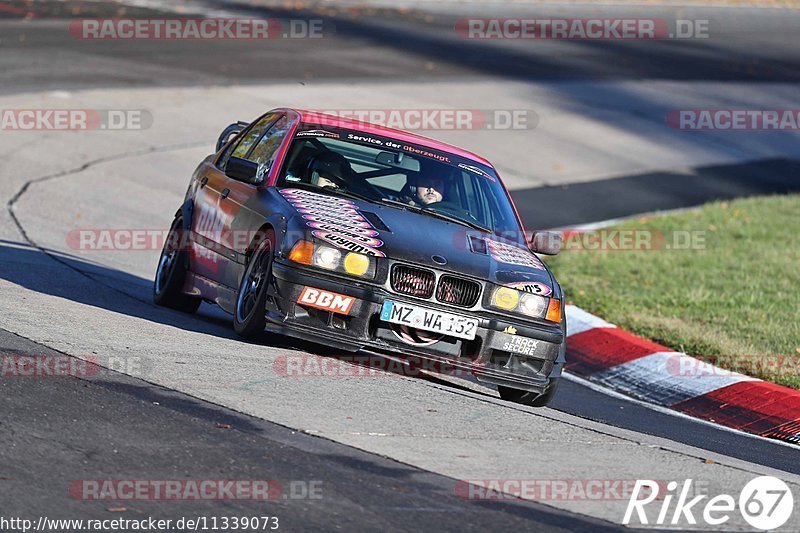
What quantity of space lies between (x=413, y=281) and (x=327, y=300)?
0.50m

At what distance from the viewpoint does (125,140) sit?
17.8m

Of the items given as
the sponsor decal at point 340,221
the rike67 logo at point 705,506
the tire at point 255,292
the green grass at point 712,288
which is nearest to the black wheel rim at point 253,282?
the tire at point 255,292

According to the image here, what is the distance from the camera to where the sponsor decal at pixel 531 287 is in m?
7.96

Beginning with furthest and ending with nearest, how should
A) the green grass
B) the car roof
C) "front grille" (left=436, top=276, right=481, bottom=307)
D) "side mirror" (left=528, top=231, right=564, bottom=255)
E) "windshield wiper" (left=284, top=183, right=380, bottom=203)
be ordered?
the green grass → the car roof → "side mirror" (left=528, top=231, right=564, bottom=255) → "windshield wiper" (left=284, top=183, right=380, bottom=203) → "front grille" (left=436, top=276, right=481, bottom=307)

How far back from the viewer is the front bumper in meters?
7.70

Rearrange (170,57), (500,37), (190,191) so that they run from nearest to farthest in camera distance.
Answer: (190,191), (170,57), (500,37)

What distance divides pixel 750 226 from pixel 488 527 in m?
11.3

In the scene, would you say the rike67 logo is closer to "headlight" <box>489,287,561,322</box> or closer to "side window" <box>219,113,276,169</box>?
"headlight" <box>489,287,561,322</box>

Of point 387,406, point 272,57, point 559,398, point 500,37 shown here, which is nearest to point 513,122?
point 272,57

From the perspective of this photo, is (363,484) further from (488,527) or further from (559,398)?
(559,398)

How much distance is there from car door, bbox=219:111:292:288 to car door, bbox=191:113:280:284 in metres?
0.03

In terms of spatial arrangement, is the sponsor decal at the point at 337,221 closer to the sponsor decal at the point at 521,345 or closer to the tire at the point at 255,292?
the tire at the point at 255,292

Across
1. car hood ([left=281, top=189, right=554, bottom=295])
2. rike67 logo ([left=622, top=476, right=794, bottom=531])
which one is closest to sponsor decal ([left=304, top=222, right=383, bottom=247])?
car hood ([left=281, top=189, right=554, bottom=295])

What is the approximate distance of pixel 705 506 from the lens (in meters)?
5.98
